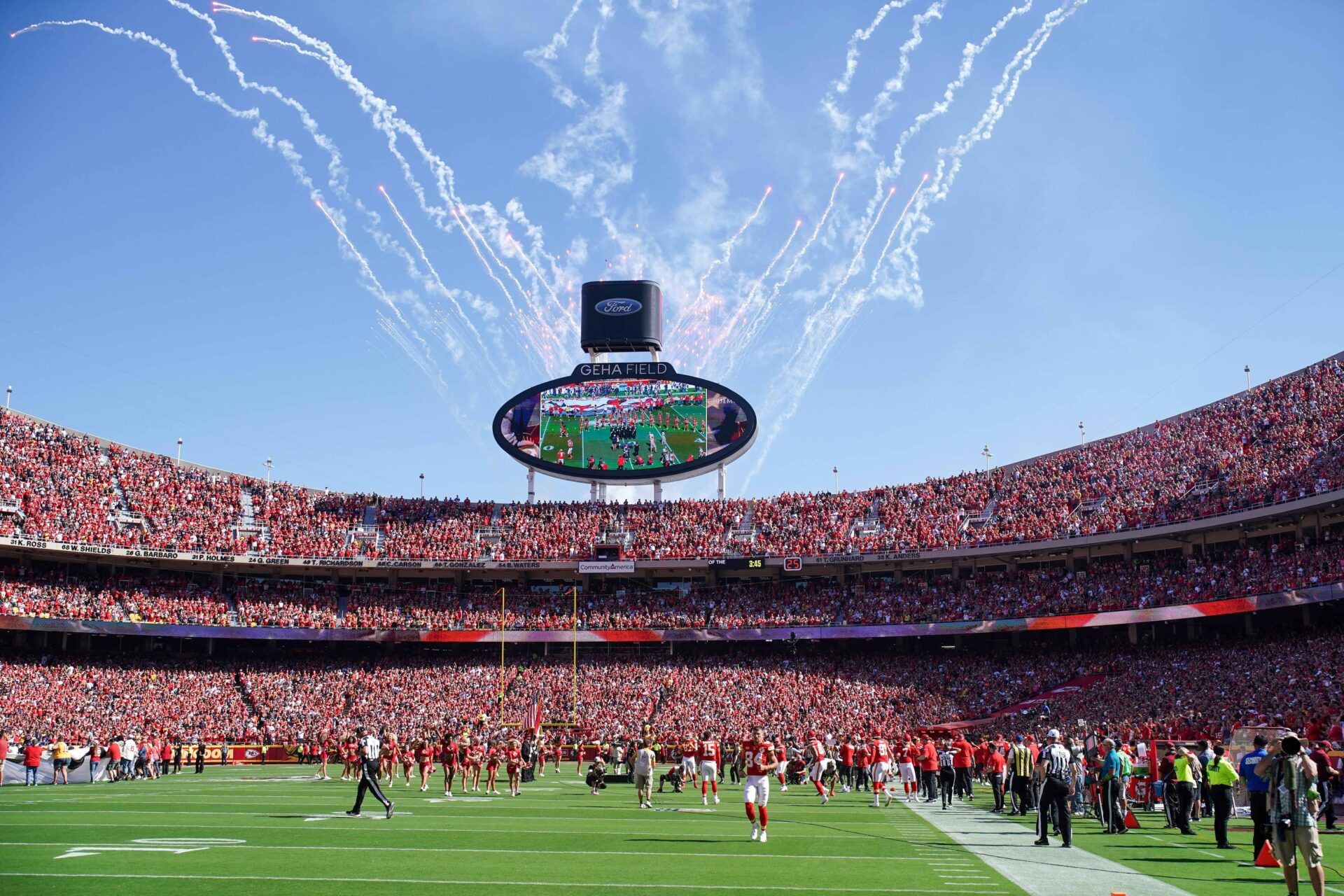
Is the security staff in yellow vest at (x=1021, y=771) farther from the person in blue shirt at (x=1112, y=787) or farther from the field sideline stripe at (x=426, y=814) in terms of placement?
the field sideline stripe at (x=426, y=814)

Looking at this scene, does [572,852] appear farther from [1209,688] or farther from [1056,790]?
[1209,688]

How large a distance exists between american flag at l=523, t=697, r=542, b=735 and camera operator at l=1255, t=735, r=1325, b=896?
3921cm

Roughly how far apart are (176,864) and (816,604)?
4212cm

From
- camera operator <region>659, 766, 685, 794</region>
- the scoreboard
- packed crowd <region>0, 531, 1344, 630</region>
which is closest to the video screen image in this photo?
Result: the scoreboard

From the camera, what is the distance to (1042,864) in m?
14.1

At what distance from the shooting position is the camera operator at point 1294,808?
10.6 metres

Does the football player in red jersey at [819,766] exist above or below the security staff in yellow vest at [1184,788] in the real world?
below

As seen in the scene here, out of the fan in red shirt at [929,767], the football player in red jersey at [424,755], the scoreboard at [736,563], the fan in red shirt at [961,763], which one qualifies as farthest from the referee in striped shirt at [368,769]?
the scoreboard at [736,563]

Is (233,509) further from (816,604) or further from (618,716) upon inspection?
(816,604)

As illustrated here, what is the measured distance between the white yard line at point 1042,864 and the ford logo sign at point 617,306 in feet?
136

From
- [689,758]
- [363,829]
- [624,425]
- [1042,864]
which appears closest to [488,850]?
[363,829]

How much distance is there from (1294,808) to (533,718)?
135ft

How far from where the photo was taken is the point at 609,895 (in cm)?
1155

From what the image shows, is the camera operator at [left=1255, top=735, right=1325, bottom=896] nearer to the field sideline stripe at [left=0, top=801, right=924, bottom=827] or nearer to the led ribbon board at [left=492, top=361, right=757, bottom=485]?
the field sideline stripe at [left=0, top=801, right=924, bottom=827]
